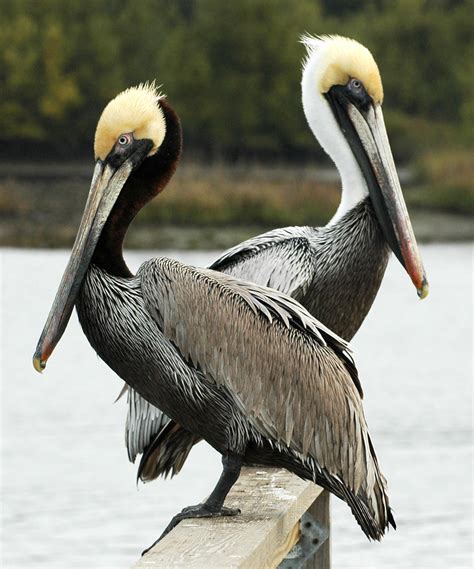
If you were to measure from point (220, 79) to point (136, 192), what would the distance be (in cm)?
3710

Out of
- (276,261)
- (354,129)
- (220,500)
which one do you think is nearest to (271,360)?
(220,500)

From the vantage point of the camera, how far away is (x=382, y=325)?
14.7 m

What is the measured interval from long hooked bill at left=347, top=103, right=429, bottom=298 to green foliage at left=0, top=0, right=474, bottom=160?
3136 centimetres

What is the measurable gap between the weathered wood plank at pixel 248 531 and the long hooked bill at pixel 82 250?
488 mm

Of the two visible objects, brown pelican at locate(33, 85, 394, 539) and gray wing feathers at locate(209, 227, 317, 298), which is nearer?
brown pelican at locate(33, 85, 394, 539)

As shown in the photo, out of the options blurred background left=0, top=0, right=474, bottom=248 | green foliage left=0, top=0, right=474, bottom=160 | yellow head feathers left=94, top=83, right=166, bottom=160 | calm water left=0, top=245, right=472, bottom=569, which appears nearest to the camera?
yellow head feathers left=94, top=83, right=166, bottom=160

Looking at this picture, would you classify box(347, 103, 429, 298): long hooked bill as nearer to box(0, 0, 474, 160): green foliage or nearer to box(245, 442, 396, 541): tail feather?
box(245, 442, 396, 541): tail feather

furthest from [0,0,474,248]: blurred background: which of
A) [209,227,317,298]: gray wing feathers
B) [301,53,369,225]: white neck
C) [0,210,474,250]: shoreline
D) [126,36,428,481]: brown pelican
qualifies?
[209,227,317,298]: gray wing feathers

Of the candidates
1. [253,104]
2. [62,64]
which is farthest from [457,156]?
[62,64]

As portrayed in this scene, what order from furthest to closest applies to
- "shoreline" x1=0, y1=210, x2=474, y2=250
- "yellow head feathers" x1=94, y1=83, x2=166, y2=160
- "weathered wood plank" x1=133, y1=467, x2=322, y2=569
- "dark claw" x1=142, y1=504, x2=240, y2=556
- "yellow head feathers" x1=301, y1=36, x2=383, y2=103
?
"shoreline" x1=0, y1=210, x2=474, y2=250 < "yellow head feathers" x1=301, y1=36, x2=383, y2=103 < "yellow head feathers" x1=94, y1=83, x2=166, y2=160 < "dark claw" x1=142, y1=504, x2=240, y2=556 < "weathered wood plank" x1=133, y1=467, x2=322, y2=569

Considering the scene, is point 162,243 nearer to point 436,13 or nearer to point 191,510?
point 191,510

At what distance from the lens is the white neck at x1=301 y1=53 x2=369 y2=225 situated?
4.26 metres

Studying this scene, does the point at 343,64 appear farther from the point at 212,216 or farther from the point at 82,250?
the point at 212,216

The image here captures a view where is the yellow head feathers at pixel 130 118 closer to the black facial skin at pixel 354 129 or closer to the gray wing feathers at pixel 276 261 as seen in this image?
the gray wing feathers at pixel 276 261
